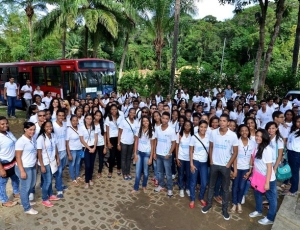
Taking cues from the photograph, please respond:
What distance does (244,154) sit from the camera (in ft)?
14.0

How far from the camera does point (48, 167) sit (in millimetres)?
4324

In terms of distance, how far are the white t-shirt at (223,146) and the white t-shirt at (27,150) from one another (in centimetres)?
292

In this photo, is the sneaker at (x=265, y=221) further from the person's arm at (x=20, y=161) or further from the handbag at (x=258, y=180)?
the person's arm at (x=20, y=161)

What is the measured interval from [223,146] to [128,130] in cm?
205

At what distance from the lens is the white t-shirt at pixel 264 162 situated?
3.94 meters

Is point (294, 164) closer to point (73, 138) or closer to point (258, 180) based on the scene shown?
point (258, 180)

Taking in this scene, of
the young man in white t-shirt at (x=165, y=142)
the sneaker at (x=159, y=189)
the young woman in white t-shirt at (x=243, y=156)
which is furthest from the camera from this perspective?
the sneaker at (x=159, y=189)

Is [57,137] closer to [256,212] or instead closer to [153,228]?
[153,228]

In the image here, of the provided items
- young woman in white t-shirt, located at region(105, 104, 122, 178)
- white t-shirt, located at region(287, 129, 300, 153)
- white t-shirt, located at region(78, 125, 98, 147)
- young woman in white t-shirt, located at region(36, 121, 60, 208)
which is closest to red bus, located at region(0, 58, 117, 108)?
young woman in white t-shirt, located at region(105, 104, 122, 178)

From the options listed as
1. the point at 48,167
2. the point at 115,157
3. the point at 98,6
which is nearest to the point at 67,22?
the point at 98,6

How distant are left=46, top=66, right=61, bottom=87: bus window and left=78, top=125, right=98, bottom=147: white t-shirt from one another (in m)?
7.57

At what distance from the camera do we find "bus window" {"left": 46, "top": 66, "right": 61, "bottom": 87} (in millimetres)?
11940

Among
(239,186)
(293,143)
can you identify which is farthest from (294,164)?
(239,186)

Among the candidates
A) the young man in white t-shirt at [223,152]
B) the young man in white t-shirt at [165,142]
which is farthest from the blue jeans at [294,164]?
the young man in white t-shirt at [165,142]
